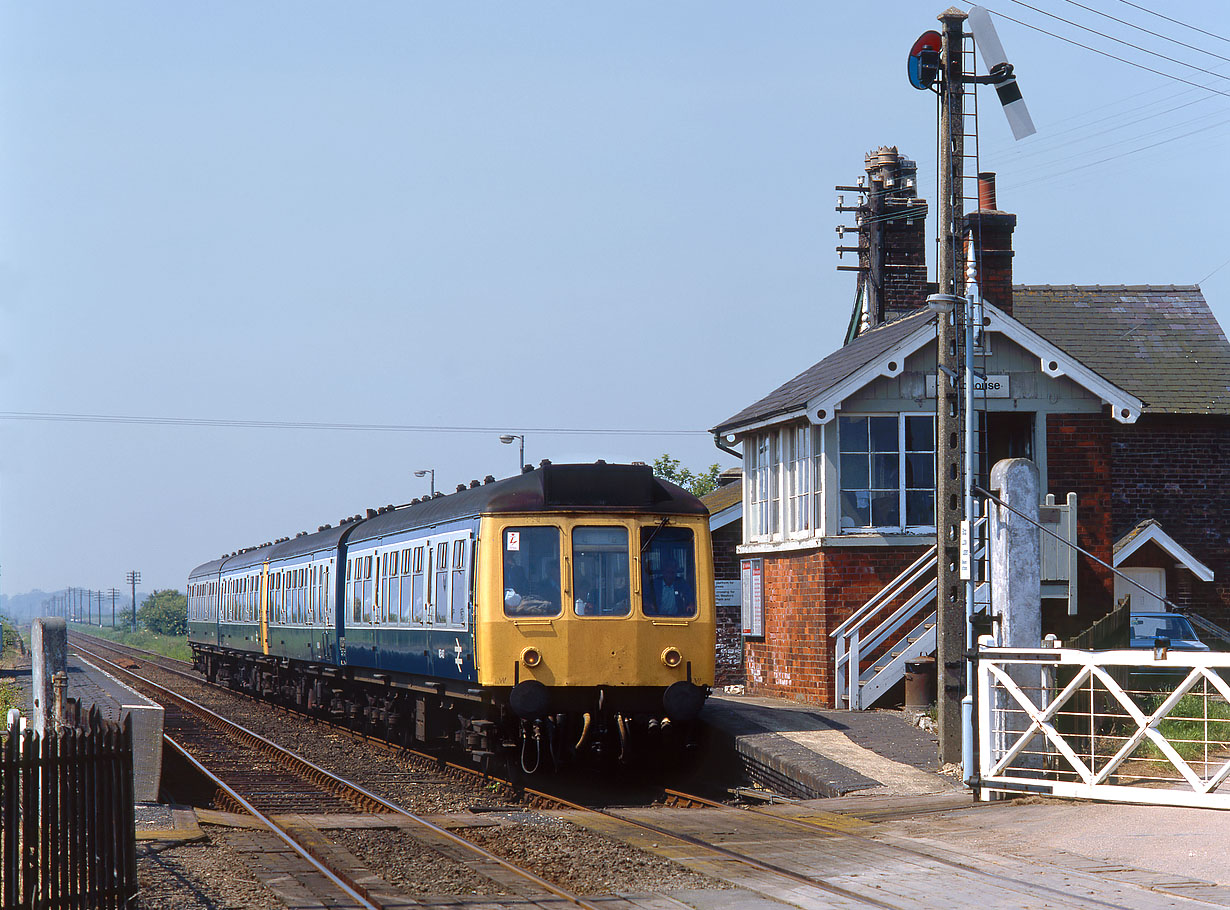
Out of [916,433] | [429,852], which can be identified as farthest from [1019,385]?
[429,852]

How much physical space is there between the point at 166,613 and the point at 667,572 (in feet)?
386

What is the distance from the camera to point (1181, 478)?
25859 mm

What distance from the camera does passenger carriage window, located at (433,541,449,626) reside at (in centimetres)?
1591

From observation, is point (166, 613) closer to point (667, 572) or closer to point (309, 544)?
point (309, 544)

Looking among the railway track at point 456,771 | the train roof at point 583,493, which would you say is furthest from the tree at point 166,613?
the train roof at point 583,493

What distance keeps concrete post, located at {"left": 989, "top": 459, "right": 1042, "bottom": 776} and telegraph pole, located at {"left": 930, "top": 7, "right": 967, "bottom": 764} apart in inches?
32.7

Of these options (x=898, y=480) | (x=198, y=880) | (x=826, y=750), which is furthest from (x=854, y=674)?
(x=198, y=880)

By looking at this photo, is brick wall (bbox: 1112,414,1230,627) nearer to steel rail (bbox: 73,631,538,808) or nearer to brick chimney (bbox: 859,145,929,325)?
brick chimney (bbox: 859,145,929,325)

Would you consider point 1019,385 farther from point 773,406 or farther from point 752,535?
point 752,535

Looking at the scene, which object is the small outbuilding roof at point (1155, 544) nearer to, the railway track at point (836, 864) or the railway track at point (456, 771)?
the railway track at point (456, 771)

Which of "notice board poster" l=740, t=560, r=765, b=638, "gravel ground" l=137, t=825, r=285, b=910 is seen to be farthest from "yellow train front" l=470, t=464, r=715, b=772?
"notice board poster" l=740, t=560, r=765, b=638

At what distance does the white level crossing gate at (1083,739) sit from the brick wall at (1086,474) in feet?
21.2

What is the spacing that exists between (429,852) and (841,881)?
10.4 ft

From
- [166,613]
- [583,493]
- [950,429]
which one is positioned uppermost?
[950,429]
